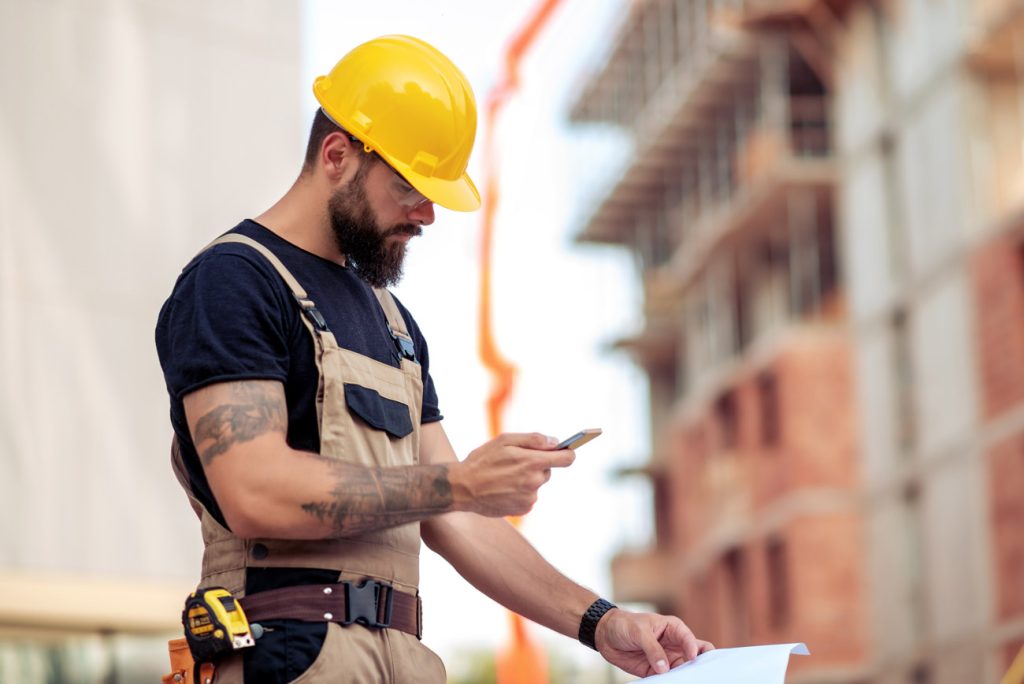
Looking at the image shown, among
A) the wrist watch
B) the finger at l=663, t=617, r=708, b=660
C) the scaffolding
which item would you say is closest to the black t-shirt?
the wrist watch

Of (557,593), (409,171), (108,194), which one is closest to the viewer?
(409,171)

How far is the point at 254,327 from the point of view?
11.7ft

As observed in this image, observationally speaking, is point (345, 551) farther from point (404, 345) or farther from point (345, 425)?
point (404, 345)

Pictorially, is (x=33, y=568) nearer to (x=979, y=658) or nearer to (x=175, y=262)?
(x=175, y=262)

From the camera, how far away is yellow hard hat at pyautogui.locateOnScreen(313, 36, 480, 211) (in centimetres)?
390

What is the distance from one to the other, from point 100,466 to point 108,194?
7.39 ft

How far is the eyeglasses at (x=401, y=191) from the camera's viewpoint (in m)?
3.89

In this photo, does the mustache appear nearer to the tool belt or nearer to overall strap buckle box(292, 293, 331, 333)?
overall strap buckle box(292, 293, 331, 333)

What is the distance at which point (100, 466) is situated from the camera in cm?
1400

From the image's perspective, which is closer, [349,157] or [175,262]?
[349,157]

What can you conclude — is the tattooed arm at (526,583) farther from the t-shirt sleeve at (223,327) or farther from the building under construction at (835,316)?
the building under construction at (835,316)

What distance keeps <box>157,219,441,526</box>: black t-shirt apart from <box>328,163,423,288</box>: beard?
7cm

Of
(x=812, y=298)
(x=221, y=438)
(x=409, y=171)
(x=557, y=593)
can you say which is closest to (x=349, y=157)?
(x=409, y=171)

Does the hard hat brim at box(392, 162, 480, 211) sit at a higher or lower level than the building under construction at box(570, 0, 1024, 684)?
lower
